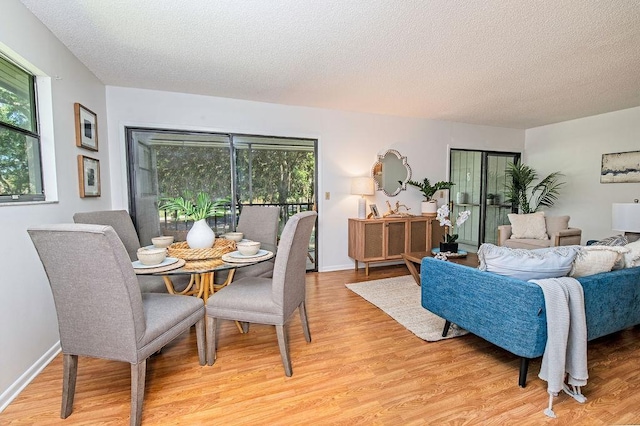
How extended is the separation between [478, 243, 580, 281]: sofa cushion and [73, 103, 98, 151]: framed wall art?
336 centimetres

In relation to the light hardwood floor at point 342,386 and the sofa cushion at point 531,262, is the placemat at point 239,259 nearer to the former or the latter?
the light hardwood floor at point 342,386

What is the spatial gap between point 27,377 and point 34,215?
39.2 inches

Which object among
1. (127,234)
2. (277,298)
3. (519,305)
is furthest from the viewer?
(127,234)

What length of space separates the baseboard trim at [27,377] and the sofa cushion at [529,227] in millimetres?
5281

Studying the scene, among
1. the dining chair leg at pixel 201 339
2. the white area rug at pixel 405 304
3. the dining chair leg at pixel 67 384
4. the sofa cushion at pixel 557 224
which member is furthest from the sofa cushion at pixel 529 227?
the dining chair leg at pixel 67 384

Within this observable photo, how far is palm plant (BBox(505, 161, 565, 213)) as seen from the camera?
17.3 feet

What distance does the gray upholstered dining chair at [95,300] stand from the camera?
4.39 feet

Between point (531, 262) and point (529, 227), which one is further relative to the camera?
point (529, 227)

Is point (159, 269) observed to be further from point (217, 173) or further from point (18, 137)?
point (217, 173)

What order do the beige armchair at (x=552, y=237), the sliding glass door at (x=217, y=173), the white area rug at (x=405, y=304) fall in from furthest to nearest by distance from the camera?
the beige armchair at (x=552, y=237)
the sliding glass door at (x=217, y=173)
the white area rug at (x=405, y=304)

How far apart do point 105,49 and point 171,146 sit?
1341 millimetres

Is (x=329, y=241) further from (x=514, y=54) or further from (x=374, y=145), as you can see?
(x=514, y=54)

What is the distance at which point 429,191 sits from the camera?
4738 mm

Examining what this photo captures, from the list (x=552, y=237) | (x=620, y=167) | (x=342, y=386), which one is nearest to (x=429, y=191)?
(x=552, y=237)
